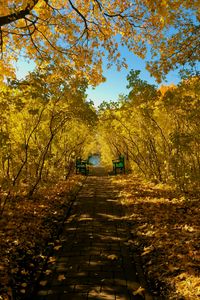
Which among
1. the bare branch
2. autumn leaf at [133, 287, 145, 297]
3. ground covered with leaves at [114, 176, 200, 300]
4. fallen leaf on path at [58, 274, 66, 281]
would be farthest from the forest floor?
the bare branch

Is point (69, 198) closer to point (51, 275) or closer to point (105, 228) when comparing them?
point (105, 228)

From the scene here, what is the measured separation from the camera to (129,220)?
8.88 metres

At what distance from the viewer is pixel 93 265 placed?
5609 millimetres

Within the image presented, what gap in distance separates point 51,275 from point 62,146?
17.3 m

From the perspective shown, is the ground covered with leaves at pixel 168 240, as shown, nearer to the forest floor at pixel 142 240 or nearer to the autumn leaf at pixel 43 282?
the forest floor at pixel 142 240

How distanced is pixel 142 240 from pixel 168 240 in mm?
636

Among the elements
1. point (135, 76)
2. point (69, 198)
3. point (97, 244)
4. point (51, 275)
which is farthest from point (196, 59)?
point (69, 198)

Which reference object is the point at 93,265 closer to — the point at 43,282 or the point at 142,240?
the point at 43,282

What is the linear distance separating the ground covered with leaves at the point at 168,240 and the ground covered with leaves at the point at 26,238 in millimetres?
2101

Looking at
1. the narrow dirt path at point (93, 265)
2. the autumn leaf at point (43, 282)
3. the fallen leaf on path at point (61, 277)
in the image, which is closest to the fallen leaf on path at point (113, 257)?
the narrow dirt path at point (93, 265)

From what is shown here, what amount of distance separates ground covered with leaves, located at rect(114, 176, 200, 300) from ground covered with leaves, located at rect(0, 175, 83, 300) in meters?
2.10

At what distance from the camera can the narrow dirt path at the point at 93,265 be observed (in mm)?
4566

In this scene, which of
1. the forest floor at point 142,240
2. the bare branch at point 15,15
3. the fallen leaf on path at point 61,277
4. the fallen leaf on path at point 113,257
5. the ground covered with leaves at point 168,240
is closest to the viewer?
the ground covered with leaves at point 168,240

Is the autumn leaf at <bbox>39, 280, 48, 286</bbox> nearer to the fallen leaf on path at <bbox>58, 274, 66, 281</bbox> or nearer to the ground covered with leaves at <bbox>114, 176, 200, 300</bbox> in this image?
the fallen leaf on path at <bbox>58, 274, 66, 281</bbox>
